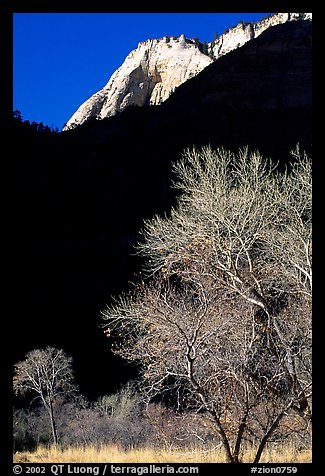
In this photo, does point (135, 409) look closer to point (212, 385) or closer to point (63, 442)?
point (63, 442)

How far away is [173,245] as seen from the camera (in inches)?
444

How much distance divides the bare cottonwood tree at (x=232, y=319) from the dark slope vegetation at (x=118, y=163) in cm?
1837

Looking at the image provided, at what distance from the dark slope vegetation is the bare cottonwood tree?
18370mm

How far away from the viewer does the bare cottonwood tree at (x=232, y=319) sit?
608 centimetres

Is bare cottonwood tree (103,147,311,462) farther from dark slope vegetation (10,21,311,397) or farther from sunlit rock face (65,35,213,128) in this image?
sunlit rock face (65,35,213,128)

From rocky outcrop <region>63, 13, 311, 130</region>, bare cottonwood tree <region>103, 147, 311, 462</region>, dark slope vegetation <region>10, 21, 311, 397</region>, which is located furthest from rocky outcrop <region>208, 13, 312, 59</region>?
bare cottonwood tree <region>103, 147, 311, 462</region>

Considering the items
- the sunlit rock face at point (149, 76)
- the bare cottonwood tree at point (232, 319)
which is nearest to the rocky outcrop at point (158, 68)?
the sunlit rock face at point (149, 76)

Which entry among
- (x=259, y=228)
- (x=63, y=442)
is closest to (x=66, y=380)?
(x=63, y=442)

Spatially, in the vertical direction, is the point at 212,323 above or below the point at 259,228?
below

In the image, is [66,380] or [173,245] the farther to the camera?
[66,380]

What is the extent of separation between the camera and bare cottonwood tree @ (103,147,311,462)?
6082 millimetres
